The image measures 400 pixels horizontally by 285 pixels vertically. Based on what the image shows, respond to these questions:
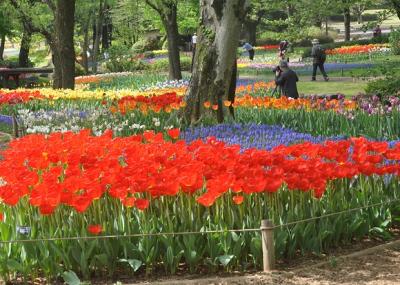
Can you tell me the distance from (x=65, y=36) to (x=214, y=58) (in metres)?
12.3

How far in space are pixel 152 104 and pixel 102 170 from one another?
7.19m

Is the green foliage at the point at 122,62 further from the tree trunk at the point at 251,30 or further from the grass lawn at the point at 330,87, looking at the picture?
the tree trunk at the point at 251,30

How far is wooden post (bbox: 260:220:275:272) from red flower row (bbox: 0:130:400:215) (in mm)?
292

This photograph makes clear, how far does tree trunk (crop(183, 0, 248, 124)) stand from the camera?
37.2 feet

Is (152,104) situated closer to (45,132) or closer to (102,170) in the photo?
(45,132)

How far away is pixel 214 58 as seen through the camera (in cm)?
1158

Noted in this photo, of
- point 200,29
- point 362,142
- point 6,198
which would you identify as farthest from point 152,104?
point 6,198

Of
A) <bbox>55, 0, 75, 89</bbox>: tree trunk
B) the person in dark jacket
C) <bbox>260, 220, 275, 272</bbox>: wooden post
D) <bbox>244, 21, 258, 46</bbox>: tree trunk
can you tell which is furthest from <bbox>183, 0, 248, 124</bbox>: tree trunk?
<bbox>244, 21, 258, 46</bbox>: tree trunk

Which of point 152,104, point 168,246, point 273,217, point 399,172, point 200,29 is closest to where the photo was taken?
point 168,246

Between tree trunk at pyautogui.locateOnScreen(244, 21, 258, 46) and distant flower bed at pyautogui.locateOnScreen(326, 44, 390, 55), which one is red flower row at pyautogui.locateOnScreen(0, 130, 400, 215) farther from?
tree trunk at pyautogui.locateOnScreen(244, 21, 258, 46)

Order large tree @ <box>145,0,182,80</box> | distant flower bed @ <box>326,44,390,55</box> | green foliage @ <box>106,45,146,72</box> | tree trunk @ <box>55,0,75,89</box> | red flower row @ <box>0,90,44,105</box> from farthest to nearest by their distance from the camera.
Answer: green foliage @ <box>106,45,146,72</box>, distant flower bed @ <box>326,44,390,55</box>, large tree @ <box>145,0,182,80</box>, tree trunk @ <box>55,0,75,89</box>, red flower row @ <box>0,90,44,105</box>

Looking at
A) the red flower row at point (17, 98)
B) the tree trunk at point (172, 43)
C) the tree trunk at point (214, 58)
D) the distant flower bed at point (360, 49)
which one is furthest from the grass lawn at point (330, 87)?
the distant flower bed at point (360, 49)

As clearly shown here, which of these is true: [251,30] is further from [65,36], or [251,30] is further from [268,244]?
[268,244]

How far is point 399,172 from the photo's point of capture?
6180mm
